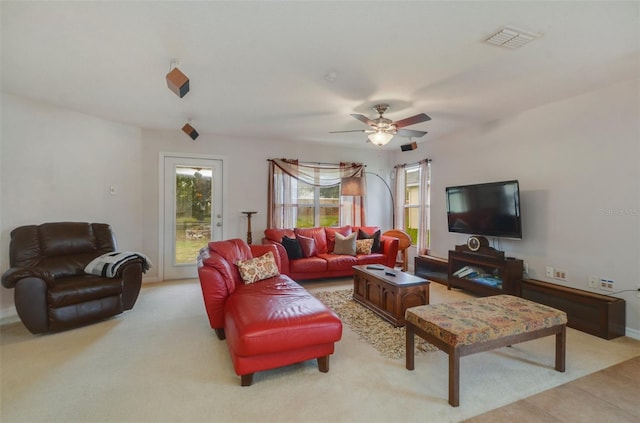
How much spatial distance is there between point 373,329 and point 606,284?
2.49m

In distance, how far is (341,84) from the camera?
9.57 feet

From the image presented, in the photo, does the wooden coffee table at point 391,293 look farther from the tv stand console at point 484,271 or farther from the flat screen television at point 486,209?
the flat screen television at point 486,209

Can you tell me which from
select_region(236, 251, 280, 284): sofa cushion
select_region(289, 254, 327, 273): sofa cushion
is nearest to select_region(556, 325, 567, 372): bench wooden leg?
select_region(236, 251, 280, 284): sofa cushion

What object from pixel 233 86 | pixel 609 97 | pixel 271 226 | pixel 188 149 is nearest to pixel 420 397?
pixel 233 86

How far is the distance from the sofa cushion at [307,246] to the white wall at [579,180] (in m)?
2.80

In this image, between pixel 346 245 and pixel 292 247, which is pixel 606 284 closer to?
pixel 346 245

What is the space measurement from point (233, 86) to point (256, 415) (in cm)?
288

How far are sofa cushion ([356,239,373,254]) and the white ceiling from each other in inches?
88.6

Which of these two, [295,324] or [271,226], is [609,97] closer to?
[295,324]

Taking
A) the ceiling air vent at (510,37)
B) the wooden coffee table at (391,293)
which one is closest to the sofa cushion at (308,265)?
the wooden coffee table at (391,293)

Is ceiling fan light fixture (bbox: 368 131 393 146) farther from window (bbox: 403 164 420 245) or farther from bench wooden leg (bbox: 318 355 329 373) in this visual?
window (bbox: 403 164 420 245)

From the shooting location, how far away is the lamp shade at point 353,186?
5.28 meters

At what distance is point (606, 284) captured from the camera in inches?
119

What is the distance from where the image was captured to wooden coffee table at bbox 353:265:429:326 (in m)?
2.98
